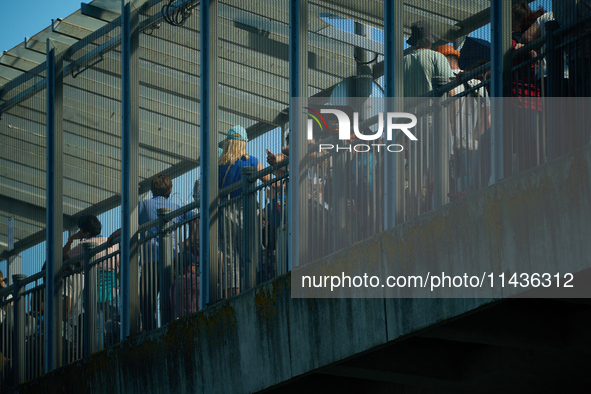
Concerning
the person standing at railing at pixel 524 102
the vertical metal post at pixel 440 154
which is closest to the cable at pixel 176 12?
the vertical metal post at pixel 440 154

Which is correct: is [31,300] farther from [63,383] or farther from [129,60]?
[129,60]

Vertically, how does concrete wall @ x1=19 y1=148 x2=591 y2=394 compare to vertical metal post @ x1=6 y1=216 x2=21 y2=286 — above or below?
below

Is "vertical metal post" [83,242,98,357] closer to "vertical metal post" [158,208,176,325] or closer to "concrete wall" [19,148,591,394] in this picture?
"concrete wall" [19,148,591,394]

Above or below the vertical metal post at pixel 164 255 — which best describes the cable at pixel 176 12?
above

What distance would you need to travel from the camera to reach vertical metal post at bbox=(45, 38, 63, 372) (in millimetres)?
11734

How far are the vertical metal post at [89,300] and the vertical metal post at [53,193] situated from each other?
0.62 meters

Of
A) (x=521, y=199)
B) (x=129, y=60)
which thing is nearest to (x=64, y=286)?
(x=129, y=60)

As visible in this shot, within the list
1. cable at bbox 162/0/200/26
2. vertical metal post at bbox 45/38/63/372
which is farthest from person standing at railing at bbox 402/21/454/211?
vertical metal post at bbox 45/38/63/372

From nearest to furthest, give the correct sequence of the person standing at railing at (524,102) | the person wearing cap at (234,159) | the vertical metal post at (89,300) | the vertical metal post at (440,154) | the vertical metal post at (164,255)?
the person standing at railing at (524,102), the vertical metal post at (440,154), the person wearing cap at (234,159), the vertical metal post at (164,255), the vertical metal post at (89,300)

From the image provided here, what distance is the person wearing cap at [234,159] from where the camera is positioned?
941cm

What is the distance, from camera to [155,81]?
10.5 metres

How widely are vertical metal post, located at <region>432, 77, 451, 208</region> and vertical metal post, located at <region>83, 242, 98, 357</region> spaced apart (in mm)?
5027

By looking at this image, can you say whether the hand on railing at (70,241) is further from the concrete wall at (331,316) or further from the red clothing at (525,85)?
the red clothing at (525,85)

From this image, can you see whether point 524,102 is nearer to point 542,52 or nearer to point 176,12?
point 542,52
